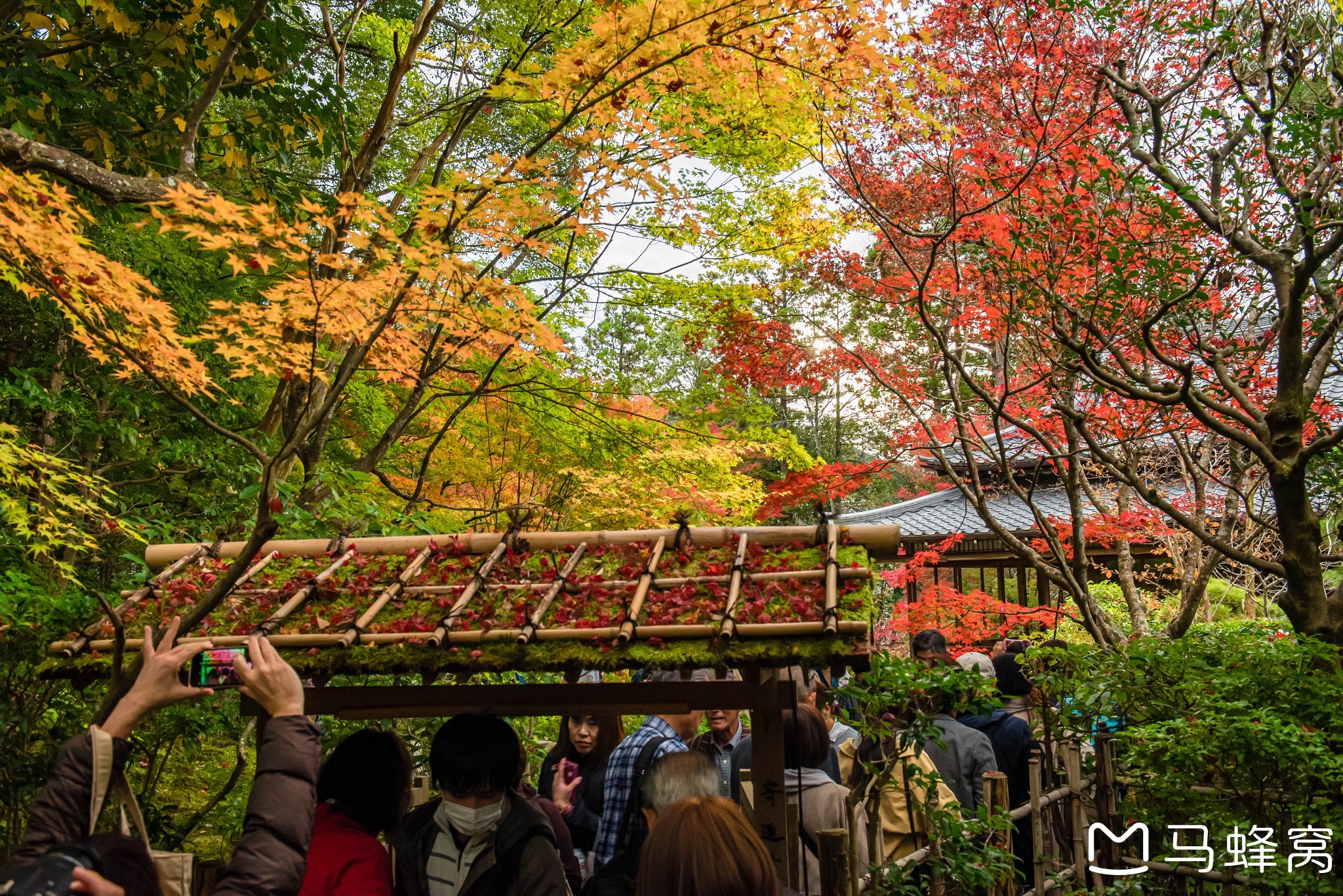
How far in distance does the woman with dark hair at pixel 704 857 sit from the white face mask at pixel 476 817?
903 millimetres

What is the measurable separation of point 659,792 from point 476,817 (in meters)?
0.61

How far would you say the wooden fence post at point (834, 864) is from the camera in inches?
129

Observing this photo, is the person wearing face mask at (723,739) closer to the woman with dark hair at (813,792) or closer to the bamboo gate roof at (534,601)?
the woman with dark hair at (813,792)

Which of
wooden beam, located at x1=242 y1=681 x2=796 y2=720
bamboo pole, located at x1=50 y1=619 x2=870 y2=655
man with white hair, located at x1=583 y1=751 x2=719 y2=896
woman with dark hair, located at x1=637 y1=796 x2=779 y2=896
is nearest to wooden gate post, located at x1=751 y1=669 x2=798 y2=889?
wooden beam, located at x1=242 y1=681 x2=796 y2=720

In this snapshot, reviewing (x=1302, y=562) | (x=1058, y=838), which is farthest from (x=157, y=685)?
(x=1058, y=838)

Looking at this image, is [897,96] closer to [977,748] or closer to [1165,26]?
[1165,26]

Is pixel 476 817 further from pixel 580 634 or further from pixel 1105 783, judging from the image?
pixel 1105 783

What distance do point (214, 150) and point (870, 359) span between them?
7.18 m

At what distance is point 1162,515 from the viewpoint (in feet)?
Result: 35.1

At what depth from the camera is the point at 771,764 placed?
11.3ft

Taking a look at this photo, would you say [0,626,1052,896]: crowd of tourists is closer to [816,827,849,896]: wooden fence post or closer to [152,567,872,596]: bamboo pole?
[816,827,849,896]: wooden fence post

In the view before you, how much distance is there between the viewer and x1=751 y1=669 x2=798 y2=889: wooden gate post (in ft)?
10.9

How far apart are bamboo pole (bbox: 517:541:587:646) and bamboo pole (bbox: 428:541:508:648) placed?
0.83 ft

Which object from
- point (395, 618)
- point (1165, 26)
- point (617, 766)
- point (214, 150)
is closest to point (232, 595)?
point (395, 618)
